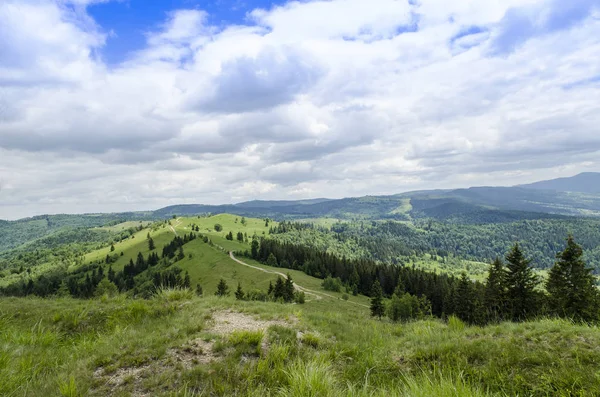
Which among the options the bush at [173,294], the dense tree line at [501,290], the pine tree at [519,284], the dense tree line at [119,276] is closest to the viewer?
the bush at [173,294]

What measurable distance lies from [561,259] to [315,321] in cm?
3992

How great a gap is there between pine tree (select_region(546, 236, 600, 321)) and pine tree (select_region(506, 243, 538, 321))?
650cm

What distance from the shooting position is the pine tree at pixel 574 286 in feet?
111

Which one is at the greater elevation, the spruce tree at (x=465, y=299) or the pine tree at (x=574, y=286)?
the pine tree at (x=574, y=286)

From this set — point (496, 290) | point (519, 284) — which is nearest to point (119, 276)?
point (496, 290)

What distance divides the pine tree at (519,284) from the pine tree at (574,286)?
256 inches

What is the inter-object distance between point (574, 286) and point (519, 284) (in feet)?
29.2

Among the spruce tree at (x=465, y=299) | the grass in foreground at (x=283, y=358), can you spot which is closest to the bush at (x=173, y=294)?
the grass in foreground at (x=283, y=358)

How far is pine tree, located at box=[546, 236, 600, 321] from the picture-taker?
33.8 m

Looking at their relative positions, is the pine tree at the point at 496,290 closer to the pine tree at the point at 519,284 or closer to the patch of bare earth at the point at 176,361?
the pine tree at the point at 519,284

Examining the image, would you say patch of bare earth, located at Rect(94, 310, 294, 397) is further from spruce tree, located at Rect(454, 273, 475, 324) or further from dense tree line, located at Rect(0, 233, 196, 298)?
dense tree line, located at Rect(0, 233, 196, 298)

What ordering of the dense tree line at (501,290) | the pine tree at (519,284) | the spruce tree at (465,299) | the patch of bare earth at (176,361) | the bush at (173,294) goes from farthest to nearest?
the spruce tree at (465,299) → the pine tree at (519,284) → the dense tree line at (501,290) → the bush at (173,294) → the patch of bare earth at (176,361)

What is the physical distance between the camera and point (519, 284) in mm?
43188

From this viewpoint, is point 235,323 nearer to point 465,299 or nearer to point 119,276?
point 465,299
